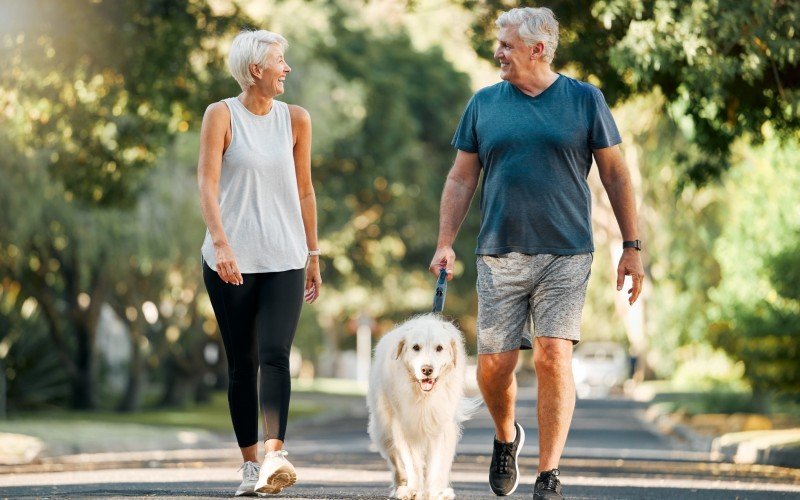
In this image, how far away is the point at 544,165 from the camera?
7.61 metres

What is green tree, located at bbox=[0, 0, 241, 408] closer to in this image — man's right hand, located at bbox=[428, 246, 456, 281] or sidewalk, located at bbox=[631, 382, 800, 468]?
sidewalk, located at bbox=[631, 382, 800, 468]

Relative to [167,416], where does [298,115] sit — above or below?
above

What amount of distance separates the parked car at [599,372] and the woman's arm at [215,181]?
168 ft

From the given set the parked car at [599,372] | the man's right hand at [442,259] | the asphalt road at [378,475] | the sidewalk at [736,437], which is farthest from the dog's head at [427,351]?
the parked car at [599,372]

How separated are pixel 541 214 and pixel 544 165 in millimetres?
242

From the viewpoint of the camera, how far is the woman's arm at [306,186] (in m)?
8.07

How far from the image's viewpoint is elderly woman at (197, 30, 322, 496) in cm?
773

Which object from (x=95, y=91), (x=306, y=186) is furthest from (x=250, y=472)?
(x=95, y=91)

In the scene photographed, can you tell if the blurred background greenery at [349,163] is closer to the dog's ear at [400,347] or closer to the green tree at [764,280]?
the green tree at [764,280]

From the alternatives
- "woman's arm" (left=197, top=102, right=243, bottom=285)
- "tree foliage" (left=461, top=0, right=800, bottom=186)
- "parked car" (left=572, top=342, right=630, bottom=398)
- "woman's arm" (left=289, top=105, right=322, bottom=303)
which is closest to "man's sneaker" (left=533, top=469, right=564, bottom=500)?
"woman's arm" (left=289, top=105, right=322, bottom=303)

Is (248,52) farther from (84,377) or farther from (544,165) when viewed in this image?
(84,377)

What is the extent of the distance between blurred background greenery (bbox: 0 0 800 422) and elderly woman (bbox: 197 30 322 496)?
17.4 feet

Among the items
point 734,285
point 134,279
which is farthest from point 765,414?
point 134,279

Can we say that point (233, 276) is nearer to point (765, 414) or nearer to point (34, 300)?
point (765, 414)
